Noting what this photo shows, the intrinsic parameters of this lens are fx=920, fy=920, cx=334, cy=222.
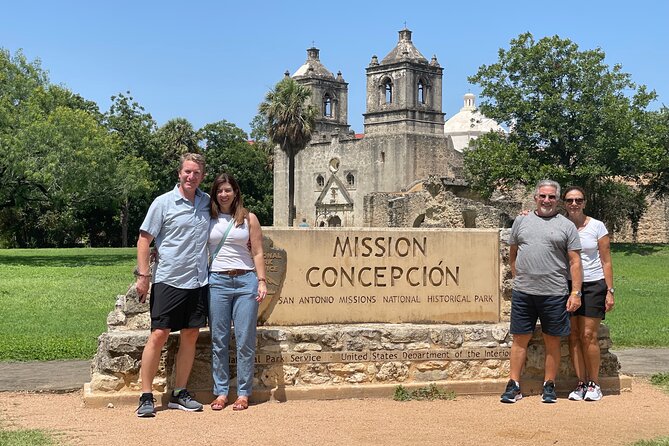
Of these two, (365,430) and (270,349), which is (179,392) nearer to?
(270,349)

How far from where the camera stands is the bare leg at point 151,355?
6.65 m

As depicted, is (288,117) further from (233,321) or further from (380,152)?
(233,321)

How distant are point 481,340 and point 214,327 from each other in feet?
7.69

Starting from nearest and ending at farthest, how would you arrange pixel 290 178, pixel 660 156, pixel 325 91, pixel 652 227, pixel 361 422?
1. pixel 361 422
2. pixel 660 156
3. pixel 652 227
4. pixel 290 178
5. pixel 325 91

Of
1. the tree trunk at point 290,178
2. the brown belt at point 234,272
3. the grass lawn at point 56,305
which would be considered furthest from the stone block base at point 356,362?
the tree trunk at point 290,178

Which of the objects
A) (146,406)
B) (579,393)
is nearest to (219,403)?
(146,406)

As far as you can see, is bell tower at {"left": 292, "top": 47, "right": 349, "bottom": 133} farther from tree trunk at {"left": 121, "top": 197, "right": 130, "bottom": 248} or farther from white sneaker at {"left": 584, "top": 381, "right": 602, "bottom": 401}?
white sneaker at {"left": 584, "top": 381, "right": 602, "bottom": 401}

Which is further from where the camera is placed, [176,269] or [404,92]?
[404,92]

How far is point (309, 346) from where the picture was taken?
7516mm

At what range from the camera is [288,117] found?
2045 inches

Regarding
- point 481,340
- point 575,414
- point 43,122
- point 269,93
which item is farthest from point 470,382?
point 269,93

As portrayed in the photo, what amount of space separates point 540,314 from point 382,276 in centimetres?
140

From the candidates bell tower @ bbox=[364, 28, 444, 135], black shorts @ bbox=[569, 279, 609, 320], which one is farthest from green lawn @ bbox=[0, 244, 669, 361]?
bell tower @ bbox=[364, 28, 444, 135]

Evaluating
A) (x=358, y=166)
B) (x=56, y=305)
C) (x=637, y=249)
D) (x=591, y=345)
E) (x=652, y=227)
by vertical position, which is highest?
(x=358, y=166)
